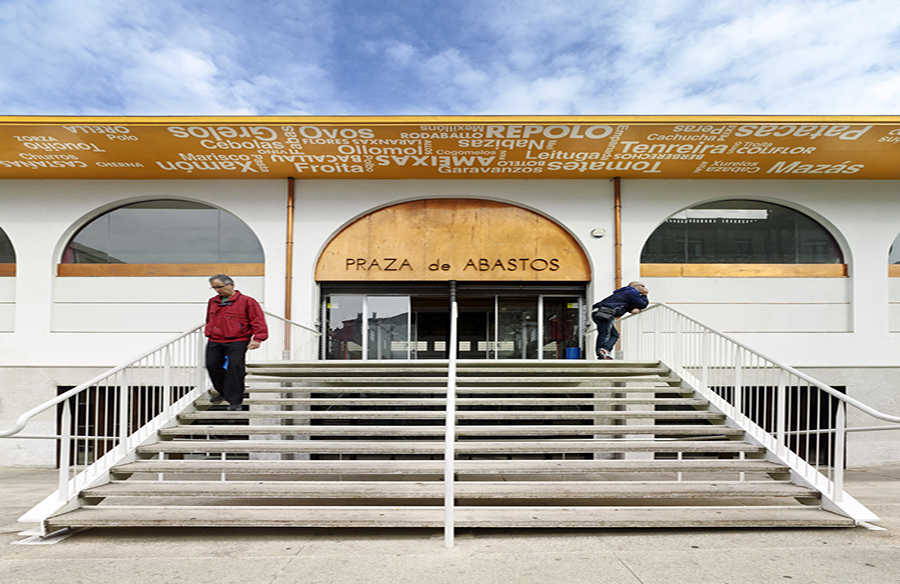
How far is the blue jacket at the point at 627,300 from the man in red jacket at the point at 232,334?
5.01m

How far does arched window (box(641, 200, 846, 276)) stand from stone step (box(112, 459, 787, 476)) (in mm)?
5654

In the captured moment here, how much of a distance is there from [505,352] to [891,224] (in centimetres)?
714

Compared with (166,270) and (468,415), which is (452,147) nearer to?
(468,415)

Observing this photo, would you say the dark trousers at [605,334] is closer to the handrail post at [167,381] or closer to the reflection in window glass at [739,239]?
the reflection in window glass at [739,239]

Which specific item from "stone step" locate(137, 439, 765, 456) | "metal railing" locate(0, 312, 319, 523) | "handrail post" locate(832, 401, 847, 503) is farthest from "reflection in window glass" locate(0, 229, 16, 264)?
"handrail post" locate(832, 401, 847, 503)

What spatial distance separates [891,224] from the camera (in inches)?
412

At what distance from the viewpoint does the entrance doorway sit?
11.0m

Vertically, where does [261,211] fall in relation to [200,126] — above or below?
below

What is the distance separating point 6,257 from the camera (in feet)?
34.9

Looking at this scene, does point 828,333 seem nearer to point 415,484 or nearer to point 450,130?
point 450,130

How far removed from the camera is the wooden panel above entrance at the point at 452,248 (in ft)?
35.2

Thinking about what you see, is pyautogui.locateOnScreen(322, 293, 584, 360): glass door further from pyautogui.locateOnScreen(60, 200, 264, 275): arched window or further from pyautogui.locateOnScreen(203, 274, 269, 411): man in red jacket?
pyautogui.locateOnScreen(203, 274, 269, 411): man in red jacket

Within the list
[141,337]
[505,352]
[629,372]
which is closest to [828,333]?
[629,372]

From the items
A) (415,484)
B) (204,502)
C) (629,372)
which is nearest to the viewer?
(415,484)
